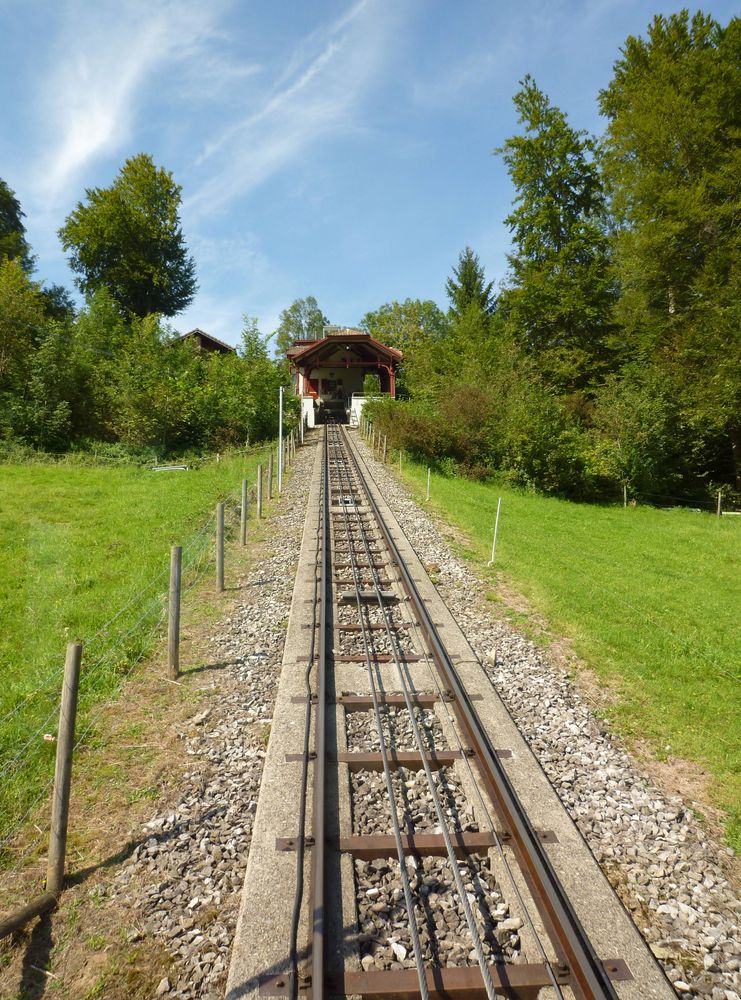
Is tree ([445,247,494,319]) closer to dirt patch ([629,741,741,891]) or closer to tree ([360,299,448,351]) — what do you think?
tree ([360,299,448,351])

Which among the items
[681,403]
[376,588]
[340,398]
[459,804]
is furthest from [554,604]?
[340,398]

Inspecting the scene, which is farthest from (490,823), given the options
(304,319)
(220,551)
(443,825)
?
(304,319)

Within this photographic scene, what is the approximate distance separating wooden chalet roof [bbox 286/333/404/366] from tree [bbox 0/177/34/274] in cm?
2047

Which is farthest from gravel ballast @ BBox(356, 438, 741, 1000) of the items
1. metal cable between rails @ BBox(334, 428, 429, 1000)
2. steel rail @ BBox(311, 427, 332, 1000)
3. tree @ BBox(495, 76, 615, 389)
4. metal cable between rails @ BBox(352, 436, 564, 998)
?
tree @ BBox(495, 76, 615, 389)

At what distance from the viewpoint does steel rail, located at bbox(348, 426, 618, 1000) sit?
3.30m

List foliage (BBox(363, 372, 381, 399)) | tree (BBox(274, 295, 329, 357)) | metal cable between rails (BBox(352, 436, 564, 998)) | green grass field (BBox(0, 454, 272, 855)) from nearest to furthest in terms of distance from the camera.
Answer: metal cable between rails (BBox(352, 436, 564, 998)) → green grass field (BBox(0, 454, 272, 855)) → foliage (BBox(363, 372, 381, 399)) → tree (BBox(274, 295, 329, 357))

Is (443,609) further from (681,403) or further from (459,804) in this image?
(681,403)

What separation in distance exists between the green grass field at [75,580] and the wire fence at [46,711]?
1 cm

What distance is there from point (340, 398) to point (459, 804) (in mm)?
43253

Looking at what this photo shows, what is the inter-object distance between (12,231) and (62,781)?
Answer: 50048 millimetres

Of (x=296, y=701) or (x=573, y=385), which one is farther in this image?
(x=573, y=385)

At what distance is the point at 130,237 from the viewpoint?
152 ft

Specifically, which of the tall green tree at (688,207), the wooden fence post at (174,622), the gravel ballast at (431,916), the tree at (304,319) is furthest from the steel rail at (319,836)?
the tree at (304,319)

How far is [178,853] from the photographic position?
4180mm
